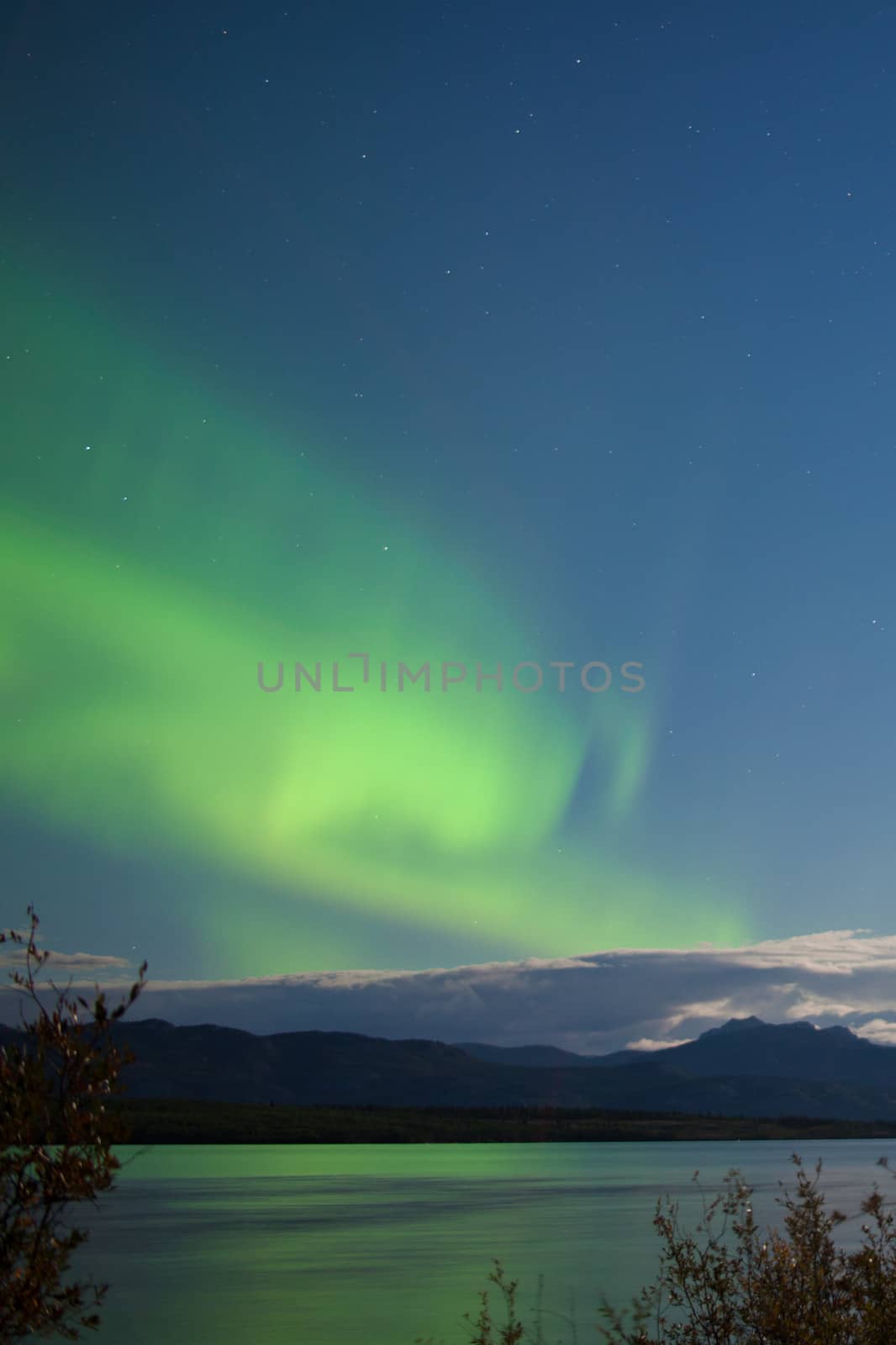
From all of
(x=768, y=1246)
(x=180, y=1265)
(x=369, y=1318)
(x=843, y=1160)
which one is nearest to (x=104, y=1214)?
(x=180, y=1265)

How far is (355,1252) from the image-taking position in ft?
228

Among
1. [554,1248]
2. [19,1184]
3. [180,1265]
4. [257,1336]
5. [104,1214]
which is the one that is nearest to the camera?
[19,1184]

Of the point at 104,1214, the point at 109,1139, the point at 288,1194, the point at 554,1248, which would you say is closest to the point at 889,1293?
the point at 109,1139

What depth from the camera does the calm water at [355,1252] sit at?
4709cm

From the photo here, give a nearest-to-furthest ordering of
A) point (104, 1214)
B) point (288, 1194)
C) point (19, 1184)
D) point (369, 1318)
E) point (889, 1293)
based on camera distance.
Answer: point (19, 1184) → point (889, 1293) → point (369, 1318) → point (104, 1214) → point (288, 1194)

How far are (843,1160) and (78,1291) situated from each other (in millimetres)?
209512

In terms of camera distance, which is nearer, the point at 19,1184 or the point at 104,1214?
the point at 19,1184

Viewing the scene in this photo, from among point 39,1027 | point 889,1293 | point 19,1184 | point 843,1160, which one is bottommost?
point 843,1160

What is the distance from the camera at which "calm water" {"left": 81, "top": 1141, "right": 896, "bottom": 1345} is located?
47094 mm

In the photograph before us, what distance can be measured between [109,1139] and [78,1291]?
114cm

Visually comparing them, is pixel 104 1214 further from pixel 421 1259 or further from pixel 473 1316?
pixel 473 1316

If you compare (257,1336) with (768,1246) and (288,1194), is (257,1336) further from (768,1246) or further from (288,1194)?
(288,1194)

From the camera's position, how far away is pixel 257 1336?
145ft

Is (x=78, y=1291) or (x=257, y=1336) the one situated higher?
(x=78, y=1291)
